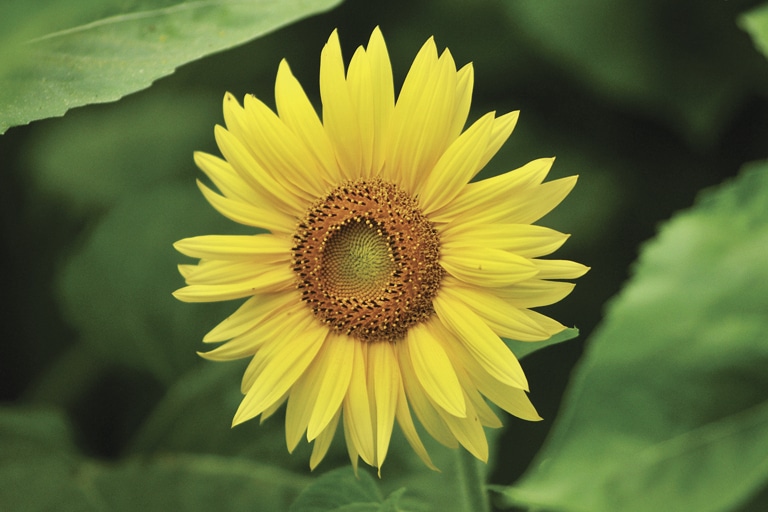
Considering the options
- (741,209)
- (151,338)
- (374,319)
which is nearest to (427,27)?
(151,338)

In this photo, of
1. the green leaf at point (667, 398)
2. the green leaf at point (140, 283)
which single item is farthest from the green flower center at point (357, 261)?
the green leaf at point (140, 283)

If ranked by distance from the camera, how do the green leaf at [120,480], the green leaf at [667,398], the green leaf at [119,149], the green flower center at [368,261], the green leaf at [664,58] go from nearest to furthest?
the green leaf at [667,398]
the green flower center at [368,261]
the green leaf at [120,480]
the green leaf at [664,58]
the green leaf at [119,149]

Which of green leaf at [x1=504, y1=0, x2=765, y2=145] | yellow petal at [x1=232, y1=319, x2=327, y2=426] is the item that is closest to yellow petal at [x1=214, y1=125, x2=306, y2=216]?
yellow petal at [x1=232, y1=319, x2=327, y2=426]

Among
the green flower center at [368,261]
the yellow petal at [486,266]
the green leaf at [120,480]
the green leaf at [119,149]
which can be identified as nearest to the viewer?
the yellow petal at [486,266]

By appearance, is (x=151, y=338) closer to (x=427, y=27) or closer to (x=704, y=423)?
(x=427, y=27)

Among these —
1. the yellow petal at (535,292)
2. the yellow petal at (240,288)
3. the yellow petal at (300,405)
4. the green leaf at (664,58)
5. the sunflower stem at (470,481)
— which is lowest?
the sunflower stem at (470,481)

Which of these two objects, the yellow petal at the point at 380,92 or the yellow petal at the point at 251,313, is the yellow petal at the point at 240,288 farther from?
the yellow petal at the point at 380,92
